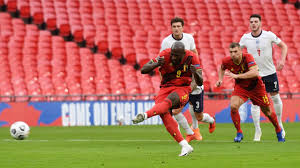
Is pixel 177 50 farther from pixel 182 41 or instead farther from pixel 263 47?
pixel 263 47

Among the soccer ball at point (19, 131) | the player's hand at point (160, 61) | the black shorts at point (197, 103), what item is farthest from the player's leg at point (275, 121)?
the soccer ball at point (19, 131)

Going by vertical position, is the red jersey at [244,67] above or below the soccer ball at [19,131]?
above

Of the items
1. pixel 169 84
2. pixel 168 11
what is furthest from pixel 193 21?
pixel 169 84

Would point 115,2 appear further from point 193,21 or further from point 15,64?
point 15,64

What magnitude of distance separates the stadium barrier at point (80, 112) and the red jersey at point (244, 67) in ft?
24.2

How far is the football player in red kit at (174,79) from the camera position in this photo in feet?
26.6

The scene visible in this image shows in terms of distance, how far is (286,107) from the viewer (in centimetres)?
1869

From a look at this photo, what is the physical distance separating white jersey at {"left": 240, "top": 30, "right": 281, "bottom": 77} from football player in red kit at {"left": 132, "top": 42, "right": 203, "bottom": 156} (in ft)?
10.1

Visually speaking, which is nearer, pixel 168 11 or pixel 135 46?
pixel 135 46

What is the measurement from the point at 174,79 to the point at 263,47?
335 cm

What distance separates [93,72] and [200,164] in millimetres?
13445

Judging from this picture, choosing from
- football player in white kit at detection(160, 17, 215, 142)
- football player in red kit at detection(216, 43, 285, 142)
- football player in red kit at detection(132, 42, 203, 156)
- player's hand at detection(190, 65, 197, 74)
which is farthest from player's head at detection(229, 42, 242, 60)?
player's hand at detection(190, 65, 197, 74)

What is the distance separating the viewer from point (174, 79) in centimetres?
879

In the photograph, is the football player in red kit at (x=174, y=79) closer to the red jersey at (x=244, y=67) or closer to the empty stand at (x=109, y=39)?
the red jersey at (x=244, y=67)
